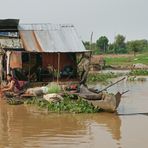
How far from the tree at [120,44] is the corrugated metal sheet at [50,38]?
57.0 m

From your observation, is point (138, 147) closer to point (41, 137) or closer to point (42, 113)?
point (41, 137)

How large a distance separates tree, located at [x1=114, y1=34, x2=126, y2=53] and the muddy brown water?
6104cm

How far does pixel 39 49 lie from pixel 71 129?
19.7 feet

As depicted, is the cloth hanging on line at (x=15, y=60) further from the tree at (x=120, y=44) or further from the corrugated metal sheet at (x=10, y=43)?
the tree at (x=120, y=44)

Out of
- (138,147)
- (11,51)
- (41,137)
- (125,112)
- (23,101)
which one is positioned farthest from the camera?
(11,51)

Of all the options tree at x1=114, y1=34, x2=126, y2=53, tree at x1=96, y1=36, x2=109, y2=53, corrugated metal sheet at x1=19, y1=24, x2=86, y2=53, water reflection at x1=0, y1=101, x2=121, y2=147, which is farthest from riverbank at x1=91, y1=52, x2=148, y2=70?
tree at x1=114, y1=34, x2=126, y2=53

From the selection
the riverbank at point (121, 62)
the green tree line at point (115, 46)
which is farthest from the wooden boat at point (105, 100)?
the green tree line at point (115, 46)

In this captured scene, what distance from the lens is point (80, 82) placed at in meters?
15.3

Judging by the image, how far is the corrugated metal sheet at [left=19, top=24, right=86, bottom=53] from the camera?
1542 centimetres

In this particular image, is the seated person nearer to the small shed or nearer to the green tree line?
the small shed

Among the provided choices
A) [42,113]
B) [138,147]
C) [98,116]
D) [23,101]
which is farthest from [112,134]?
[23,101]

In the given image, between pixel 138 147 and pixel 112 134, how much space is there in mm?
1368

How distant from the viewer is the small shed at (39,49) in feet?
50.0

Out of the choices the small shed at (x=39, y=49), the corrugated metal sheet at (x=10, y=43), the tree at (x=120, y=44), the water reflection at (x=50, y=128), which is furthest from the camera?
the tree at (x=120, y=44)
